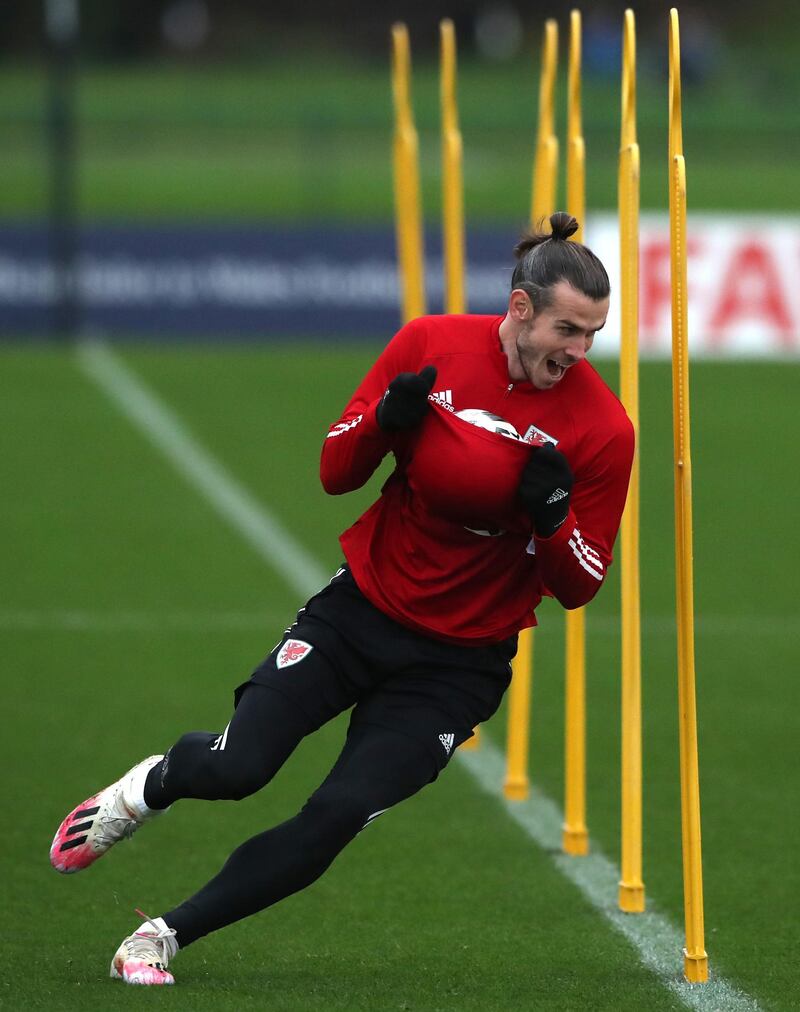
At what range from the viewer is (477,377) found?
5.25m

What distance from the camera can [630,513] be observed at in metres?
6.15

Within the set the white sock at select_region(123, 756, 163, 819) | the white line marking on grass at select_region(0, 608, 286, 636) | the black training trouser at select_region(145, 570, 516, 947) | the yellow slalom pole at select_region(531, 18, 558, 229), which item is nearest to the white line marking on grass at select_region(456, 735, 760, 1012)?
the black training trouser at select_region(145, 570, 516, 947)

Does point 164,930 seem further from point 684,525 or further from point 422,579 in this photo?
point 684,525

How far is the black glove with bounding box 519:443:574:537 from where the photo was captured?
16.3 feet

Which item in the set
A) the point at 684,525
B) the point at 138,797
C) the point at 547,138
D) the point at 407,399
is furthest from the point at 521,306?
the point at 547,138

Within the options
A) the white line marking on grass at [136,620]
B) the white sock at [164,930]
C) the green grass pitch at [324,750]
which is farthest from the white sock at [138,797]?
the white line marking on grass at [136,620]

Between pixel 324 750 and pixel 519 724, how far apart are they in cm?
109

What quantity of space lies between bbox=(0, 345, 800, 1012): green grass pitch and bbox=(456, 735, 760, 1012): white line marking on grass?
7cm

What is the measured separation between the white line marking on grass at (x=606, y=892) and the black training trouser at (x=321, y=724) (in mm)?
921

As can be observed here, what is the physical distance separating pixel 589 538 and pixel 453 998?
49.6 inches

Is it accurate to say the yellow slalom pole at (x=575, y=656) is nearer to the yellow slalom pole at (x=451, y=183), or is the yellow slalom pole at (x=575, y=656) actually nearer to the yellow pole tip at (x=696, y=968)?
the yellow slalom pole at (x=451, y=183)

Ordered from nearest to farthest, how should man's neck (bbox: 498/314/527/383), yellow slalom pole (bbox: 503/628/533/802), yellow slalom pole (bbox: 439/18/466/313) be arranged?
man's neck (bbox: 498/314/527/383), yellow slalom pole (bbox: 503/628/533/802), yellow slalom pole (bbox: 439/18/466/313)

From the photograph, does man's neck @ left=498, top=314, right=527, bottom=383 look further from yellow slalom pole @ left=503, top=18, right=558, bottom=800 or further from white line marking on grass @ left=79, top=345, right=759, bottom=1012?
white line marking on grass @ left=79, top=345, right=759, bottom=1012

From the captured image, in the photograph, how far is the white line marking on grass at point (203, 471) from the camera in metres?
11.9
